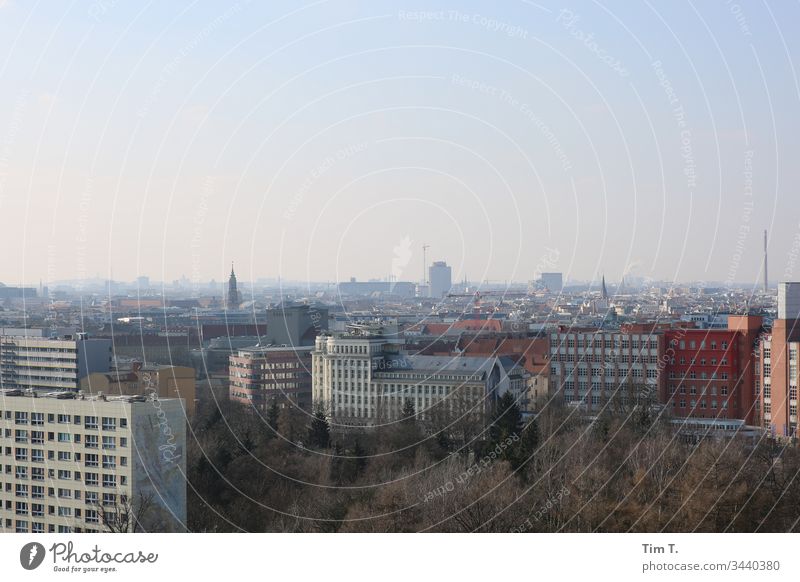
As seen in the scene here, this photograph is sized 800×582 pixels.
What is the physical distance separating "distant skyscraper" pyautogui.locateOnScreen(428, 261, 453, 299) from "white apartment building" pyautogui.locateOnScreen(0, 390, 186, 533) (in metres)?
29.9

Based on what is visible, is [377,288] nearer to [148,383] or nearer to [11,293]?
[11,293]

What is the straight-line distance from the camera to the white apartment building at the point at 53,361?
23078 mm

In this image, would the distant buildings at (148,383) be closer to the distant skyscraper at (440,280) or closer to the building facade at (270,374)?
the building facade at (270,374)

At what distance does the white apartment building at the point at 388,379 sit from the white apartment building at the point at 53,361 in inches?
173

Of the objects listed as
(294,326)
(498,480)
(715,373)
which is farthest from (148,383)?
(294,326)

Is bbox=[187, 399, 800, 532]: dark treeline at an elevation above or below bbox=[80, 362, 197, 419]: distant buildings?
below

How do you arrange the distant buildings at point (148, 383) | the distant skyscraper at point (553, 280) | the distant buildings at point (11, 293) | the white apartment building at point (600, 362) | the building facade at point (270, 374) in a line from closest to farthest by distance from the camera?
1. the distant buildings at point (148, 383)
2. the white apartment building at point (600, 362)
3. the building facade at point (270, 374)
4. the distant buildings at point (11, 293)
5. the distant skyscraper at point (553, 280)

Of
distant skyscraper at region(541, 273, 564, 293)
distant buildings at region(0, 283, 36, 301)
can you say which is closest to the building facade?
distant buildings at region(0, 283, 36, 301)

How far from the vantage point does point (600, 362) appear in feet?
64.1

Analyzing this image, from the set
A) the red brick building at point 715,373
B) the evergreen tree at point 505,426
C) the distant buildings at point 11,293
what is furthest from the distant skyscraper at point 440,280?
the evergreen tree at point 505,426

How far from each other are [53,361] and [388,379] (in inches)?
282

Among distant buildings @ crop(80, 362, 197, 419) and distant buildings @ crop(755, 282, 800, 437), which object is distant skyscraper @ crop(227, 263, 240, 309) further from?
distant buildings @ crop(755, 282, 800, 437)

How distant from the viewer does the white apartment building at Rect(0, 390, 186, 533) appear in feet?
31.1

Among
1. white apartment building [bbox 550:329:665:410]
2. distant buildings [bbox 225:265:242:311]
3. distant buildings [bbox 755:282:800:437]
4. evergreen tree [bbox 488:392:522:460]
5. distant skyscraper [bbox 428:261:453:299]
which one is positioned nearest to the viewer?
evergreen tree [bbox 488:392:522:460]
